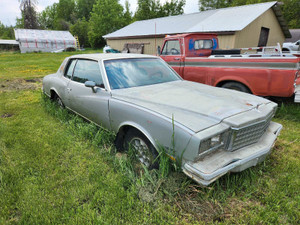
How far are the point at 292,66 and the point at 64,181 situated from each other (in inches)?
179

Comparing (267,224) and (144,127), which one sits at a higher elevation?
(144,127)

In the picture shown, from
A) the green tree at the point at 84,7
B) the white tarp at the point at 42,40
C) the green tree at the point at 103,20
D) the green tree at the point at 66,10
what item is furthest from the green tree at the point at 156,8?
the green tree at the point at 66,10

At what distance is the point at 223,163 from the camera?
1.99 meters

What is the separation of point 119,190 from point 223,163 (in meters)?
1.20

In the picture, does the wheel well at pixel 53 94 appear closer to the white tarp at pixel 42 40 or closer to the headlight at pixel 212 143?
the headlight at pixel 212 143

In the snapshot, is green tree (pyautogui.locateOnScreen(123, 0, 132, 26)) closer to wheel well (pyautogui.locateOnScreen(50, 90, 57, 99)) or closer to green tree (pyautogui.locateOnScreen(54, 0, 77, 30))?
green tree (pyautogui.locateOnScreen(54, 0, 77, 30))

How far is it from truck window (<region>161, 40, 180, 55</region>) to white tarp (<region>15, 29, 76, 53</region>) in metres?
30.8

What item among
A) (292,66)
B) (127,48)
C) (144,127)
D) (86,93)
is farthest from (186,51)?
(127,48)

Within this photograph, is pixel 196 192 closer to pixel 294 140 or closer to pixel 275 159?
pixel 275 159

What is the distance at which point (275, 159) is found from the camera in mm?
2887

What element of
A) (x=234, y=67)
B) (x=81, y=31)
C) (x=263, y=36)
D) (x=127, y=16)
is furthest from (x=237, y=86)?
(x=81, y=31)

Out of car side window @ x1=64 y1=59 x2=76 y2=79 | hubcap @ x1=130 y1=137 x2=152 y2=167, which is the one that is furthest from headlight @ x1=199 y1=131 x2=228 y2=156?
car side window @ x1=64 y1=59 x2=76 y2=79

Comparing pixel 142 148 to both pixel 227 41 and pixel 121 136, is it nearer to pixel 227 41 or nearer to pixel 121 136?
pixel 121 136

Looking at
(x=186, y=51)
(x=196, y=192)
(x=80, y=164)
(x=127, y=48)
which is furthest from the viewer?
(x=127, y=48)
